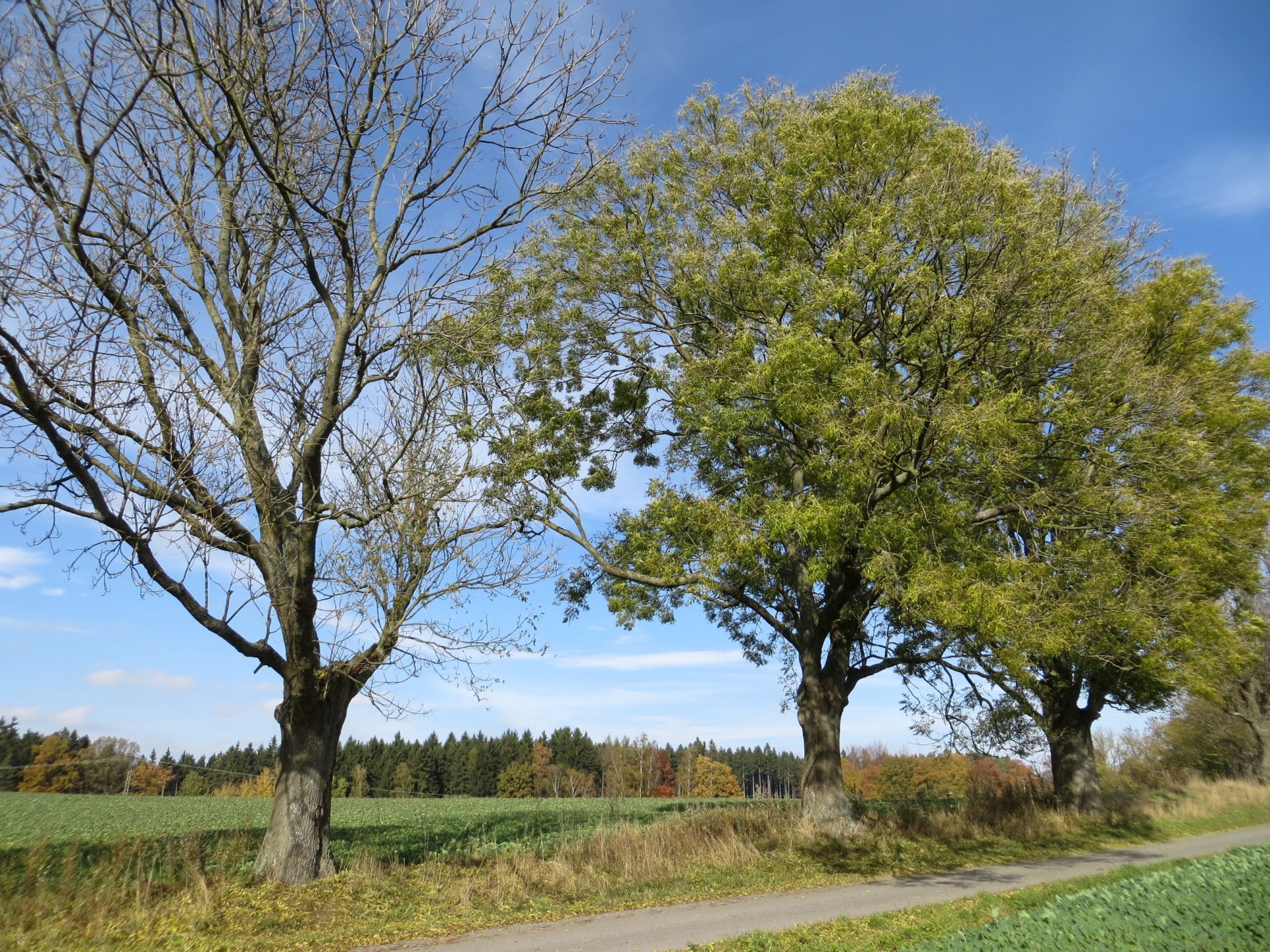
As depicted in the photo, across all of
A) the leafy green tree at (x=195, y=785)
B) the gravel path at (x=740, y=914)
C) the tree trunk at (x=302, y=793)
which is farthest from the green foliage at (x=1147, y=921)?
the leafy green tree at (x=195, y=785)

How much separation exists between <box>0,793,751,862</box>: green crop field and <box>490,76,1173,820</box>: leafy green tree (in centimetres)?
519

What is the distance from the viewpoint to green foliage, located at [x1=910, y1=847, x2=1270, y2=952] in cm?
494

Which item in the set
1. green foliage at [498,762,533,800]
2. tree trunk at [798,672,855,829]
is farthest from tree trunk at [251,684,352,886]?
green foliage at [498,762,533,800]

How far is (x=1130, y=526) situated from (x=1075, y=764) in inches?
437

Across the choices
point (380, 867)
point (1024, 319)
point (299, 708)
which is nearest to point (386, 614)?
point (299, 708)

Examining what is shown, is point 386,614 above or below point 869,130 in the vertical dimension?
below

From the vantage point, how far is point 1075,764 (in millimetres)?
19688

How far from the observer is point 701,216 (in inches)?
Answer: 586

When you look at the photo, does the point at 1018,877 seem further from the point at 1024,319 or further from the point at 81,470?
the point at 81,470

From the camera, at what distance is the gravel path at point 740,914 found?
718 centimetres

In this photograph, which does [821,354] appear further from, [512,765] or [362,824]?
[512,765]

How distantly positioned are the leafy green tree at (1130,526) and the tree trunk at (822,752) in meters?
2.81

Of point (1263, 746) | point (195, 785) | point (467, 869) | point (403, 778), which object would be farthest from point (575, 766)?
point (467, 869)

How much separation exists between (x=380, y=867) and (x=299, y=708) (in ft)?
8.90
